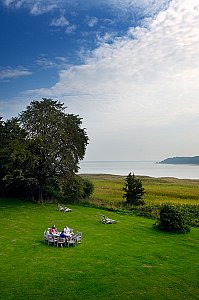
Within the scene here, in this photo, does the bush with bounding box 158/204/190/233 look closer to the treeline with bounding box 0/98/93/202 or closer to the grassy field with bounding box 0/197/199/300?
the grassy field with bounding box 0/197/199/300

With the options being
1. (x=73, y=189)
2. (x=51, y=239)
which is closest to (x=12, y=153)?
(x=73, y=189)

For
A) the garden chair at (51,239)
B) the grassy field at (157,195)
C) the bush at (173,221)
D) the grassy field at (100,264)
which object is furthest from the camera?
the grassy field at (157,195)

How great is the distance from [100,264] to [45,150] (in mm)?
24681

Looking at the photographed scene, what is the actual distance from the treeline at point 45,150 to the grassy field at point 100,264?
40.6ft

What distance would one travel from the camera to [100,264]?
17250 mm

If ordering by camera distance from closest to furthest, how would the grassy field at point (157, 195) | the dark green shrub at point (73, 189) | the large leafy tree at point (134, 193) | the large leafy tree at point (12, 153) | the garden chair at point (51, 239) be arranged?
the garden chair at point (51, 239) → the large leafy tree at point (12, 153) → the dark green shrub at point (73, 189) → the large leafy tree at point (134, 193) → the grassy field at point (157, 195)

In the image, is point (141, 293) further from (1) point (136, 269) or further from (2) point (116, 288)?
(1) point (136, 269)

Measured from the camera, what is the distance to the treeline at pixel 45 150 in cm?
3953

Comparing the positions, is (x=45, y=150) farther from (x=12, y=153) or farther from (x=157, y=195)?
(x=157, y=195)

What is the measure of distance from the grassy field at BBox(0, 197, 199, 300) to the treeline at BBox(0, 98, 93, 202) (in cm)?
1236

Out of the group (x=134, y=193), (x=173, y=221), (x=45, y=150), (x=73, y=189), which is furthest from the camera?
(x=134, y=193)

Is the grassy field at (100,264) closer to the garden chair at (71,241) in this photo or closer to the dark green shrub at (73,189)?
the garden chair at (71,241)

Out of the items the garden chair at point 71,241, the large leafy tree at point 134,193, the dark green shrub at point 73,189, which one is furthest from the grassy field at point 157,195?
the garden chair at point 71,241

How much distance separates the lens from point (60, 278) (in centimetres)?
1492
